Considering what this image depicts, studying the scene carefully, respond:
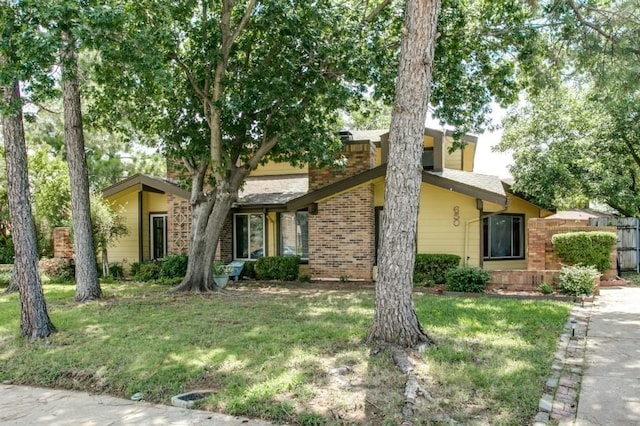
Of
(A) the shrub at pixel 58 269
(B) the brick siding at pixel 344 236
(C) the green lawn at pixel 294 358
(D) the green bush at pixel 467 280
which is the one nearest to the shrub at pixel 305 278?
(B) the brick siding at pixel 344 236

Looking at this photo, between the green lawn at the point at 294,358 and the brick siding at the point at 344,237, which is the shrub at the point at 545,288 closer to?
the green lawn at the point at 294,358

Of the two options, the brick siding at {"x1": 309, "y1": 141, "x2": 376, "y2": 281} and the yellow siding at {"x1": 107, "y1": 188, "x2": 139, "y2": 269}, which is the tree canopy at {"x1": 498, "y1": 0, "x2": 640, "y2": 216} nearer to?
the brick siding at {"x1": 309, "y1": 141, "x2": 376, "y2": 281}

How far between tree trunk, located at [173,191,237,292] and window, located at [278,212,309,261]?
3591mm

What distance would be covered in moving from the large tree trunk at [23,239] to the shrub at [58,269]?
931cm

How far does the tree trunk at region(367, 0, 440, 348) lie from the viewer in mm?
6172

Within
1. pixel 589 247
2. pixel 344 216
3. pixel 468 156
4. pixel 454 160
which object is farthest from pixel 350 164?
pixel 589 247

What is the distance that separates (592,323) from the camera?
26.9 ft

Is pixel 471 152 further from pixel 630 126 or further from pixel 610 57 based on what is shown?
pixel 610 57

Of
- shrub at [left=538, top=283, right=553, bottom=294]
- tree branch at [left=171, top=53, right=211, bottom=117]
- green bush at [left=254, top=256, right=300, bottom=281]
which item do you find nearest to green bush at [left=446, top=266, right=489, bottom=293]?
shrub at [left=538, top=283, right=553, bottom=294]

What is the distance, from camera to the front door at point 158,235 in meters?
17.8

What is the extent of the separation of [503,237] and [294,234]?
668cm

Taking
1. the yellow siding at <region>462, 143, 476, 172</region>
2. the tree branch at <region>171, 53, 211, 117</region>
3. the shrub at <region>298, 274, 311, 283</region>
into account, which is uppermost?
the tree branch at <region>171, 53, 211, 117</region>

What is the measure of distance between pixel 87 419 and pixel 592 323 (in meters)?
7.67

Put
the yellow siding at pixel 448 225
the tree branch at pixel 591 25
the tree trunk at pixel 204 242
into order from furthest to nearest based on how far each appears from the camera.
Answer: the yellow siding at pixel 448 225 < the tree trunk at pixel 204 242 < the tree branch at pixel 591 25
